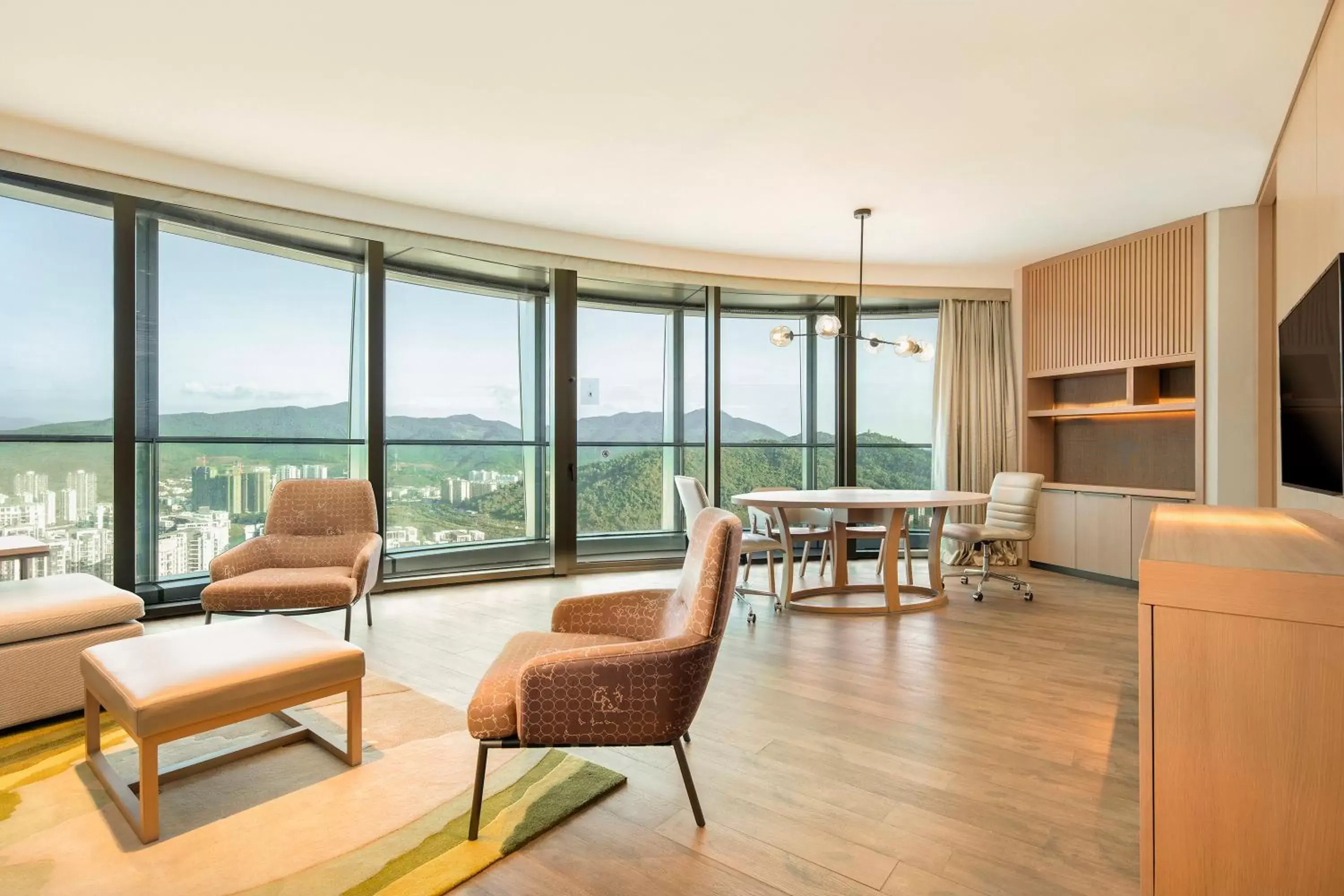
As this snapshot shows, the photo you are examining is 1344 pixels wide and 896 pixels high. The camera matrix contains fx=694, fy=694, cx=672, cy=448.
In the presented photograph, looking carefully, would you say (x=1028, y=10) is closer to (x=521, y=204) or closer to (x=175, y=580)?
(x=521, y=204)

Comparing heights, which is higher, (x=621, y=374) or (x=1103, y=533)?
(x=621, y=374)

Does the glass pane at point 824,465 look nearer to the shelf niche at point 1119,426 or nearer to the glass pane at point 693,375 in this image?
the glass pane at point 693,375

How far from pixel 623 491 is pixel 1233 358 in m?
4.77

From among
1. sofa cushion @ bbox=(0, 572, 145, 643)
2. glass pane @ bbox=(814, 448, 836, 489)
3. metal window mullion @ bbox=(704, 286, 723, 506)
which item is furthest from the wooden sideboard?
glass pane @ bbox=(814, 448, 836, 489)

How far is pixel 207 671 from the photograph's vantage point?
6.81 feet

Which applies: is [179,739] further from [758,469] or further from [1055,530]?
[1055,530]

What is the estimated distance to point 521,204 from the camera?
501cm

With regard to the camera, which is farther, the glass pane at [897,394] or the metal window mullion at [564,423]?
the glass pane at [897,394]

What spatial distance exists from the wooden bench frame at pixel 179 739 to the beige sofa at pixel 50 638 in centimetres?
21

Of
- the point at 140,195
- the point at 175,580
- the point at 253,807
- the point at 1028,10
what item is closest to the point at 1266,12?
the point at 1028,10

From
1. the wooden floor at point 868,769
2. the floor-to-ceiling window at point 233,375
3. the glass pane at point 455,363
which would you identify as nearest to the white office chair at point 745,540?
the wooden floor at point 868,769

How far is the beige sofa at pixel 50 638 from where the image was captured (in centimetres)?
256

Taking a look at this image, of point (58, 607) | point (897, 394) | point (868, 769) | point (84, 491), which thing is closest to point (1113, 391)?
point (897, 394)

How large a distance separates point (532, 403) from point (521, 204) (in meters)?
1.69
